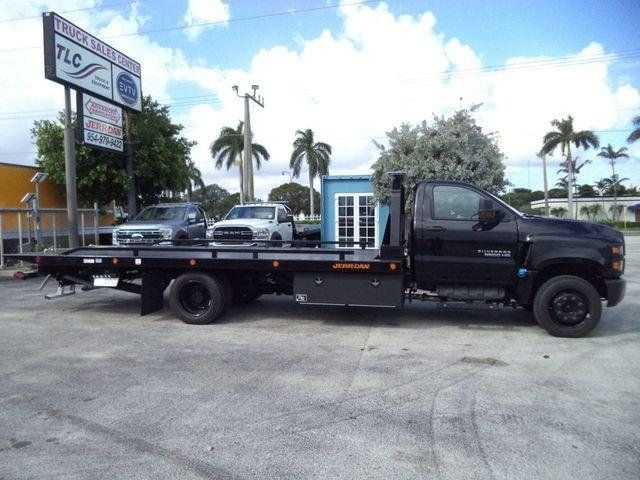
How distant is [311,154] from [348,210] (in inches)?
1278

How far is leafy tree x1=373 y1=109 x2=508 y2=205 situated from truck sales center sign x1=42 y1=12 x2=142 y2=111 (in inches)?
388

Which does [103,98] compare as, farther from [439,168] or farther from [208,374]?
[208,374]

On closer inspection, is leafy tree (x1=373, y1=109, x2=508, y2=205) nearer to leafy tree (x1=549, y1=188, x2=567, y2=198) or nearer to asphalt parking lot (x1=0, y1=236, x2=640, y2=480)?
asphalt parking lot (x1=0, y1=236, x2=640, y2=480)

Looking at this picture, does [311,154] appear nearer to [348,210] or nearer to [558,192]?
[348,210]

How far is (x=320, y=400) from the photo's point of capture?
15.1 feet

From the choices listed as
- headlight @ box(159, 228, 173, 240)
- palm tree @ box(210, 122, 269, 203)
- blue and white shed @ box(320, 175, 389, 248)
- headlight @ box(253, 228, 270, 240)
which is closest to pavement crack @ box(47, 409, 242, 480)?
headlight @ box(253, 228, 270, 240)

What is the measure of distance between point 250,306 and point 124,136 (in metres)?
13.5

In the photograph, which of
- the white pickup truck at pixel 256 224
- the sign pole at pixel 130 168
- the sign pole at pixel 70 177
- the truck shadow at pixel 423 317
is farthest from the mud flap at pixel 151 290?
the sign pole at pixel 130 168

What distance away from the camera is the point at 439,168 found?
12.9 metres

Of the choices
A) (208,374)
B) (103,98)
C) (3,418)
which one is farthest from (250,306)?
(103,98)

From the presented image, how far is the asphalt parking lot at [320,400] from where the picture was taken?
137 inches

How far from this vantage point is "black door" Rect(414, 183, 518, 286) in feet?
22.6

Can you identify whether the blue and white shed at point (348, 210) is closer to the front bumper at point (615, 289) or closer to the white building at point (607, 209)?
the front bumper at point (615, 289)

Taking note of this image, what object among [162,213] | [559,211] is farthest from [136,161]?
[559,211]
